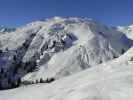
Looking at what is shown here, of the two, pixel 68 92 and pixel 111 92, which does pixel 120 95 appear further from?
pixel 68 92

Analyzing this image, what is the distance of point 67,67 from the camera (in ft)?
609

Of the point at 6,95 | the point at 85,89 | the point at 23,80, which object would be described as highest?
the point at 85,89

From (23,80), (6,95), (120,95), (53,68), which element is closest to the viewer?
(120,95)

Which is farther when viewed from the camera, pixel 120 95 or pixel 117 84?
pixel 117 84

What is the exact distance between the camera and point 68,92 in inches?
499

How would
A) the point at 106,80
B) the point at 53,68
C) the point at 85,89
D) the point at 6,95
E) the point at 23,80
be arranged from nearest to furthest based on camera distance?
the point at 85,89, the point at 106,80, the point at 6,95, the point at 23,80, the point at 53,68

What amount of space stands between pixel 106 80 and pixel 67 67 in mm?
172375

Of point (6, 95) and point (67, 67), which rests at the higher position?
point (6, 95)

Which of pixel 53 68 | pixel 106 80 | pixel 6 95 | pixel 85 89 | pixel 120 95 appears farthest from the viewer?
pixel 53 68

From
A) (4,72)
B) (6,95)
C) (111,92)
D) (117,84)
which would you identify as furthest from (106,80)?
(4,72)

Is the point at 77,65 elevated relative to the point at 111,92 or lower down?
lower down

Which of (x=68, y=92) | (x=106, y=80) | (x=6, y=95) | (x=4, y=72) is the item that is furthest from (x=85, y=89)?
(x=4, y=72)

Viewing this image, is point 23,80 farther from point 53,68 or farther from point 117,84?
point 117,84

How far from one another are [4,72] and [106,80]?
19446cm
